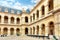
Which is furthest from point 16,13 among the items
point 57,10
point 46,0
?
point 57,10

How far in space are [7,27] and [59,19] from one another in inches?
838

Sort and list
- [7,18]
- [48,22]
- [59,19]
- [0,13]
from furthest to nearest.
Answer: [7,18]
[0,13]
[48,22]
[59,19]

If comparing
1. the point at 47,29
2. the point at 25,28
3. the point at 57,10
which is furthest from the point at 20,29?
the point at 57,10

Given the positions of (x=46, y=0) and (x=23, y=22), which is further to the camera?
(x=23, y=22)

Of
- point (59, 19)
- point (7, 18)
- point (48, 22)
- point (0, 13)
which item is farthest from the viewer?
point (7, 18)

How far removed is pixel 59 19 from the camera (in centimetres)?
1362

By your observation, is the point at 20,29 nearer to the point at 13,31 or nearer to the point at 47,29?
the point at 13,31

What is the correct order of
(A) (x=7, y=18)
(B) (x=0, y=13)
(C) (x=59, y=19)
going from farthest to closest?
(A) (x=7, y=18) < (B) (x=0, y=13) < (C) (x=59, y=19)

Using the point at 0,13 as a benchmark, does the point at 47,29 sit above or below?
below

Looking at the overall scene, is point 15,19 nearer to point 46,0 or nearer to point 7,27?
point 7,27

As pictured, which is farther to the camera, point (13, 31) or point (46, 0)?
point (13, 31)

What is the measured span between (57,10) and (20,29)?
68.1 ft

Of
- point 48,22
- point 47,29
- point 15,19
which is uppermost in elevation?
point 15,19

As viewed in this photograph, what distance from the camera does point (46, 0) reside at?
19516 millimetres
